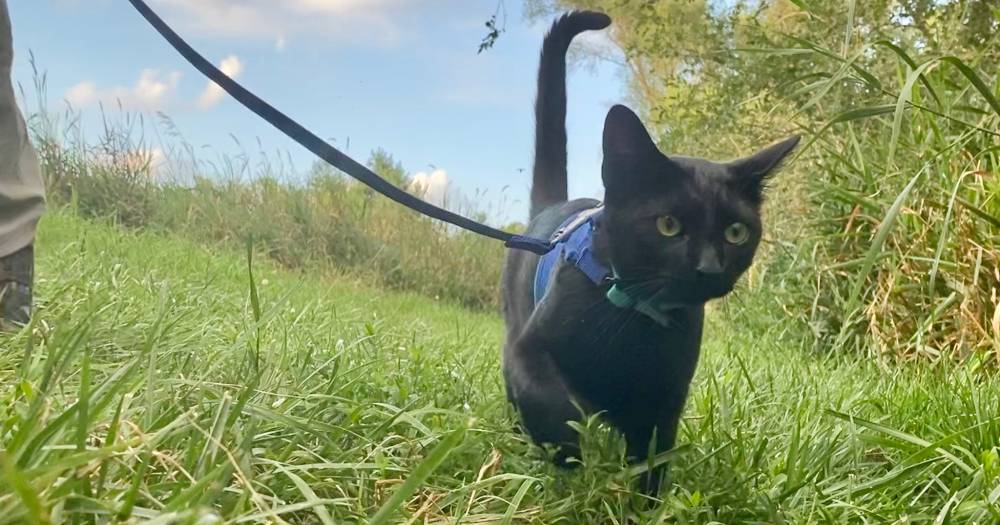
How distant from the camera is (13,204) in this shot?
1.41 m

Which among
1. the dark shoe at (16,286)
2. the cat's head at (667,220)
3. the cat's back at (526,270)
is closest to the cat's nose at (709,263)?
the cat's head at (667,220)

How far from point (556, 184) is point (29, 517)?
134 centimetres

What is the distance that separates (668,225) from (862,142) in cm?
195

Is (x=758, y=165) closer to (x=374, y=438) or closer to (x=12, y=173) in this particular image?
(x=374, y=438)

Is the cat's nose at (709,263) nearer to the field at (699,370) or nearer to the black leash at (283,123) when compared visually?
the field at (699,370)

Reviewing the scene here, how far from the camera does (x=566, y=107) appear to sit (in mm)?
1652

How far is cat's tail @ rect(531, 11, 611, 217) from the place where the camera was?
1.49 metres

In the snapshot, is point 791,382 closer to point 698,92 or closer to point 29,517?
point 29,517

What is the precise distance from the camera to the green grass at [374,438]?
0.63 meters

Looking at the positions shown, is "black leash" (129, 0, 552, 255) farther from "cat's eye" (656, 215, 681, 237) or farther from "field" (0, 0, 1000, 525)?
"cat's eye" (656, 215, 681, 237)

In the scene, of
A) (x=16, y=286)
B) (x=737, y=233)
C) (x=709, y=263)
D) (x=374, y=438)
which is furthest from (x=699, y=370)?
(x=16, y=286)

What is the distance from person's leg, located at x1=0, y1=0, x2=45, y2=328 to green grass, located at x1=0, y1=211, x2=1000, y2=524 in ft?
0.21

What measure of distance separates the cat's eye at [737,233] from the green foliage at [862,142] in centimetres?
17

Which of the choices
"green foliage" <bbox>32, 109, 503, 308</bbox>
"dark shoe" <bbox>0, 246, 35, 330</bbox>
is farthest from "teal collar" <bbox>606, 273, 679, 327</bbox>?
"green foliage" <bbox>32, 109, 503, 308</bbox>
